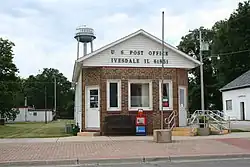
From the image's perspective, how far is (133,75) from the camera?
2303 centimetres

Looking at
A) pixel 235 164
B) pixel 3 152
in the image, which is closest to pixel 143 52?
pixel 3 152

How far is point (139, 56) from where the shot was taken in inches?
926

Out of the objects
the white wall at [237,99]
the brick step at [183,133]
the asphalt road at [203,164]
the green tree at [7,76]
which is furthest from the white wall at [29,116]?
the asphalt road at [203,164]

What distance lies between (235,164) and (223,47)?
50545 mm

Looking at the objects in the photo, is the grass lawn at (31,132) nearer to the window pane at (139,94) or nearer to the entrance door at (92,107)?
the entrance door at (92,107)

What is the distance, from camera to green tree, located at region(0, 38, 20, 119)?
47.6 m

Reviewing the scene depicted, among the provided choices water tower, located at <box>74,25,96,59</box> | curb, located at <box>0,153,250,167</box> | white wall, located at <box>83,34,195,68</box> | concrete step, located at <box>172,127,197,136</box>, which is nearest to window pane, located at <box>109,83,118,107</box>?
white wall, located at <box>83,34,195,68</box>

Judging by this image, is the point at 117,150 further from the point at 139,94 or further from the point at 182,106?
the point at 182,106

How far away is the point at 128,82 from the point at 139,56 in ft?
5.89

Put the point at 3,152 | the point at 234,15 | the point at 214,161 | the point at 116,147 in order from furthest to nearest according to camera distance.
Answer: the point at 234,15
the point at 116,147
the point at 3,152
the point at 214,161

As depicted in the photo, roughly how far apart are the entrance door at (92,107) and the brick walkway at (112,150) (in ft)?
16.6

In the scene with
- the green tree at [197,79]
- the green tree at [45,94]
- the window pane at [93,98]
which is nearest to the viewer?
the window pane at [93,98]

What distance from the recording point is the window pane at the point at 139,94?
23.1m

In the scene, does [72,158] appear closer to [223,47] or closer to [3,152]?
[3,152]
